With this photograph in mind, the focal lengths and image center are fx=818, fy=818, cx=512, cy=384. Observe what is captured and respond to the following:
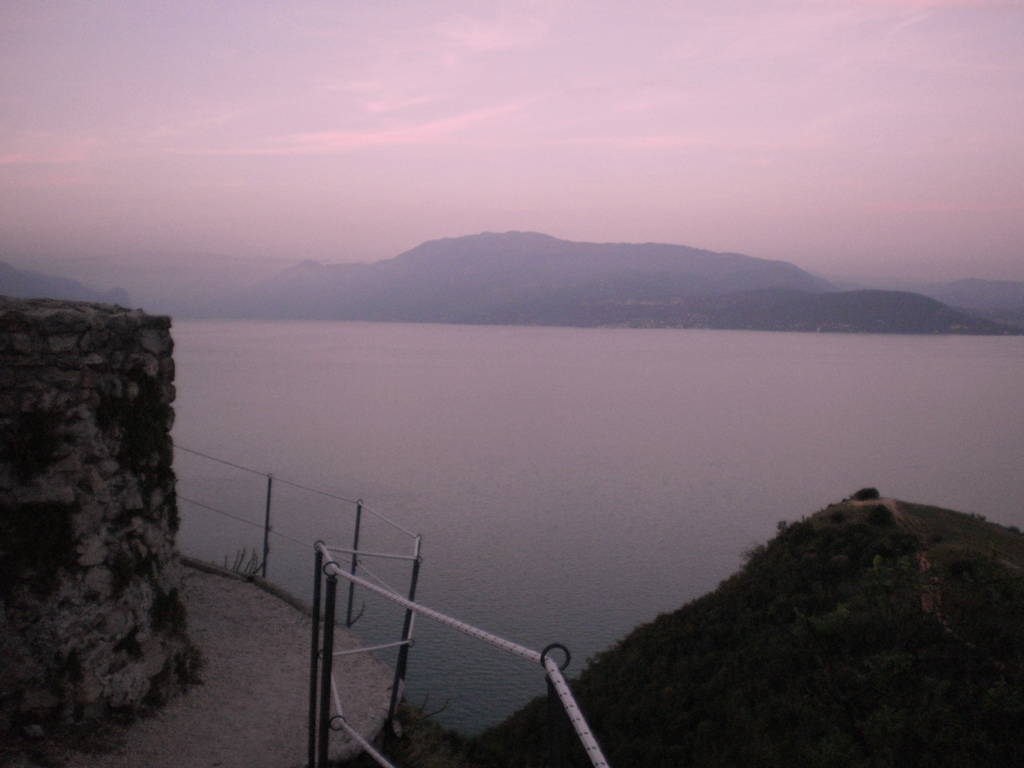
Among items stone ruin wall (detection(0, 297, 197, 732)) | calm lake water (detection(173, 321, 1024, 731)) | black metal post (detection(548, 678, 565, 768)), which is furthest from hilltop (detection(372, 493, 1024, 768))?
black metal post (detection(548, 678, 565, 768))

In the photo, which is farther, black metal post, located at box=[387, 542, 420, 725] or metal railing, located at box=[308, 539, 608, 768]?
black metal post, located at box=[387, 542, 420, 725]

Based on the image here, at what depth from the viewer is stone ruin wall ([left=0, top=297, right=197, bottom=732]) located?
17.7ft

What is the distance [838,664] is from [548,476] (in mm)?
20306

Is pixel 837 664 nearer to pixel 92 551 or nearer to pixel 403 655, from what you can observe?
pixel 403 655

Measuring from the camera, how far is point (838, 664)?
714 cm

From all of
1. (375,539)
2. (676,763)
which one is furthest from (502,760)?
(375,539)

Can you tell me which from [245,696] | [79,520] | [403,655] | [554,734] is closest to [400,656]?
[403,655]

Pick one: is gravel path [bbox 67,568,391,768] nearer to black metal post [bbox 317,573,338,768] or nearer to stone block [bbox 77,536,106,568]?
stone block [bbox 77,536,106,568]

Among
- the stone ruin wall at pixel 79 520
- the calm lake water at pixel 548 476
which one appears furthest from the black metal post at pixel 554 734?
the calm lake water at pixel 548 476

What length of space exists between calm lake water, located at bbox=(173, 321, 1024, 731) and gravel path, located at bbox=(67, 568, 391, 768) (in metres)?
3.15

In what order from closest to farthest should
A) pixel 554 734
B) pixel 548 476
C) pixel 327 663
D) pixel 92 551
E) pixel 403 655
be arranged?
pixel 554 734 → pixel 327 663 → pixel 403 655 → pixel 92 551 → pixel 548 476

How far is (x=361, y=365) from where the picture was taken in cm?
7556

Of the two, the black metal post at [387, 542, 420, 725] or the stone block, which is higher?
the stone block

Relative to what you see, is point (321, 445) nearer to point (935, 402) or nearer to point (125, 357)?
point (125, 357)
